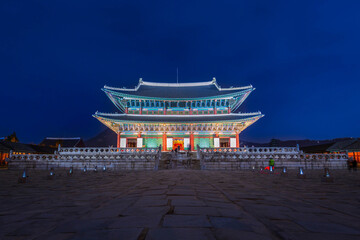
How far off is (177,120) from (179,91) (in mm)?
8470

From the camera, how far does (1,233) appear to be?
8.02ft

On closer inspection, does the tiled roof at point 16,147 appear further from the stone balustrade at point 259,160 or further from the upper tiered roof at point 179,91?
the stone balustrade at point 259,160

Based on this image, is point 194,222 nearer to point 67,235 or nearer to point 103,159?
point 67,235

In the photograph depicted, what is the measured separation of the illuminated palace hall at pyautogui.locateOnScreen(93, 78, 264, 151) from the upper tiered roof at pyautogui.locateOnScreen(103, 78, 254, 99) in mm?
163

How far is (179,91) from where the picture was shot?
117ft

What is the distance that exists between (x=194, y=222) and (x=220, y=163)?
14.5 meters

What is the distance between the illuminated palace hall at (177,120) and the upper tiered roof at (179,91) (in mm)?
163

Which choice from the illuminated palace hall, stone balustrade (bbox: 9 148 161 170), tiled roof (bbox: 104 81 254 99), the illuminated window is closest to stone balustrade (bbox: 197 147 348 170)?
stone balustrade (bbox: 9 148 161 170)

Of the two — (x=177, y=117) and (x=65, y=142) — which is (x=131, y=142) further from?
(x=65, y=142)

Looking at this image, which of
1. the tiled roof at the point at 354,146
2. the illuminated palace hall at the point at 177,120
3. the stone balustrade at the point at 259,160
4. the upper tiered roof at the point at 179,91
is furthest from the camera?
the upper tiered roof at the point at 179,91

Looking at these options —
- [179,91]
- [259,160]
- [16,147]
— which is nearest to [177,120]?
[179,91]

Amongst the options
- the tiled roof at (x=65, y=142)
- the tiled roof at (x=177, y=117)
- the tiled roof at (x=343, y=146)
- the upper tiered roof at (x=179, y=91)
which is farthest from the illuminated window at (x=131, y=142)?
the tiled roof at (x=343, y=146)

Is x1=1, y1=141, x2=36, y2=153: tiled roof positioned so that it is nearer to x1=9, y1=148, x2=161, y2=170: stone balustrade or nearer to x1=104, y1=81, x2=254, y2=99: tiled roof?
x1=9, y1=148, x2=161, y2=170: stone balustrade

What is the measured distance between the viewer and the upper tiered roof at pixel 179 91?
3142 cm
